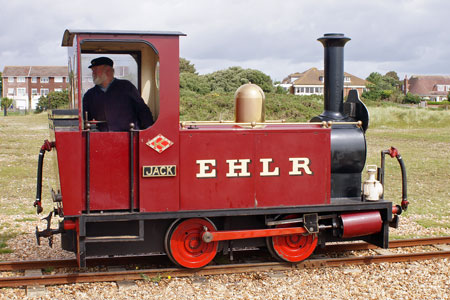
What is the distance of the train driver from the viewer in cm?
638

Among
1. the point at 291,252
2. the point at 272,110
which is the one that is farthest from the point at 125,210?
the point at 272,110

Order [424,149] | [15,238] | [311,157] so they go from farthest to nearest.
→ [424,149], [15,238], [311,157]

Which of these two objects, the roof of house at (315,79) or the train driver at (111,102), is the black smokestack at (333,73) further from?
the roof of house at (315,79)

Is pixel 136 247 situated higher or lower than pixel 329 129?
lower

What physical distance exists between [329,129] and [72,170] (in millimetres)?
3153

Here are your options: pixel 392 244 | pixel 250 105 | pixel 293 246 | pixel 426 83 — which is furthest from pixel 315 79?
pixel 293 246

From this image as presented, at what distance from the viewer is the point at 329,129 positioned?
6785 mm

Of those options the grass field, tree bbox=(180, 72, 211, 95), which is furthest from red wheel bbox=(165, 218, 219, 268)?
tree bbox=(180, 72, 211, 95)

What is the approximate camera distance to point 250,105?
713 cm

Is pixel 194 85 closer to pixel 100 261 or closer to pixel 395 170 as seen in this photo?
pixel 395 170

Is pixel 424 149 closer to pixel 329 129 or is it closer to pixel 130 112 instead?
pixel 329 129

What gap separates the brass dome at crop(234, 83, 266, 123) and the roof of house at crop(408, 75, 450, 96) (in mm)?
111164

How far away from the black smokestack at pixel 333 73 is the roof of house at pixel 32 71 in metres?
77.7

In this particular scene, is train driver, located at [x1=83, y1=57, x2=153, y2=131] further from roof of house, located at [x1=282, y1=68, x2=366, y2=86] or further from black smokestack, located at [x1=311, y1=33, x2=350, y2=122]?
roof of house, located at [x1=282, y1=68, x2=366, y2=86]
